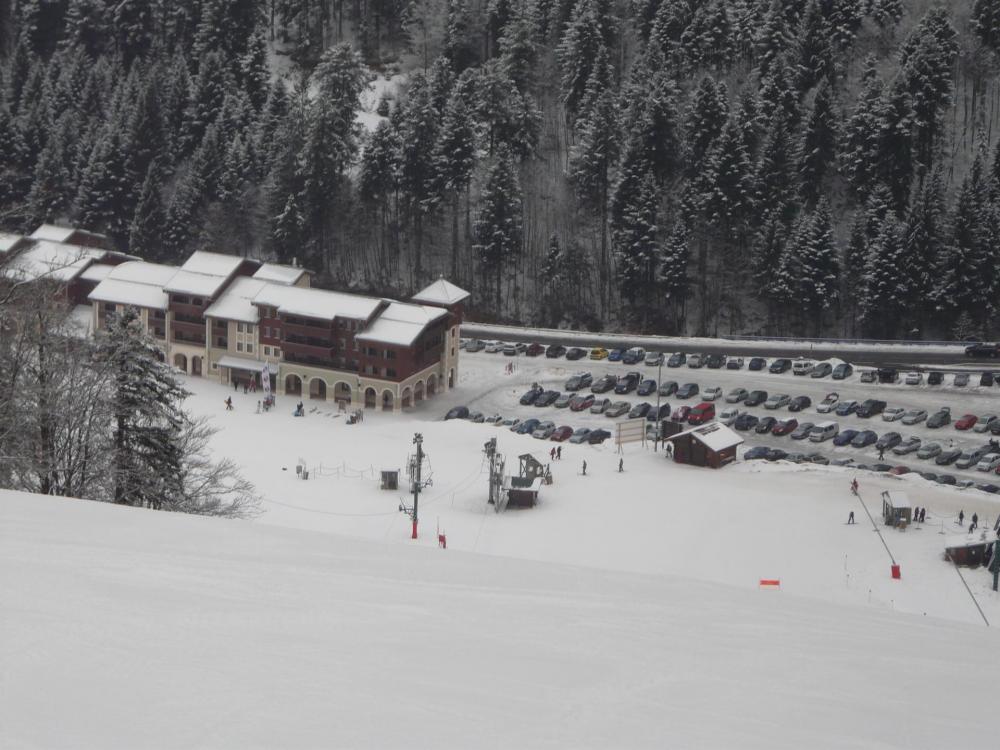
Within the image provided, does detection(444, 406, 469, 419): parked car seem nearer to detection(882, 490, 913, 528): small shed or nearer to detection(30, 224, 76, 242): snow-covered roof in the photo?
detection(882, 490, 913, 528): small shed

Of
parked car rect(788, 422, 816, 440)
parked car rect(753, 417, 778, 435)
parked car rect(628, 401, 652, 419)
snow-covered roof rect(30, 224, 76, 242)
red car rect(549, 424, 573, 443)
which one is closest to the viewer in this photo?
red car rect(549, 424, 573, 443)

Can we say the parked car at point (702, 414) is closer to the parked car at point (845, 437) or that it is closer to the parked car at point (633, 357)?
the parked car at point (845, 437)

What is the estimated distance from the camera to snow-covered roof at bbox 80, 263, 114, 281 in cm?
6825

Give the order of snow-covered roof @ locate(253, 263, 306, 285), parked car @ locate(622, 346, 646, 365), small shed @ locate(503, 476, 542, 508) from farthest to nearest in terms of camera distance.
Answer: snow-covered roof @ locate(253, 263, 306, 285), parked car @ locate(622, 346, 646, 365), small shed @ locate(503, 476, 542, 508)

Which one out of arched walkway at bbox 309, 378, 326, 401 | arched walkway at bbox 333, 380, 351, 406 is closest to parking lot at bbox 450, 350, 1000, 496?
arched walkway at bbox 333, 380, 351, 406

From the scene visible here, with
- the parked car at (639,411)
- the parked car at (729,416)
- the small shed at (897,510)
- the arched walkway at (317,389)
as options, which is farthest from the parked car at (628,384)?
the small shed at (897,510)

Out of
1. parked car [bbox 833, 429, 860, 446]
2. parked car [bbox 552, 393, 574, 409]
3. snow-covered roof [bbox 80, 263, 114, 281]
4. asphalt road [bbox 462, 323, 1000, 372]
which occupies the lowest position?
parked car [bbox 833, 429, 860, 446]

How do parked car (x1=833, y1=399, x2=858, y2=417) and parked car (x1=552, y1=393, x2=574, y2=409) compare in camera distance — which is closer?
parked car (x1=833, y1=399, x2=858, y2=417)

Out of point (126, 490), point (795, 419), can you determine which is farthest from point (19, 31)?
point (126, 490)

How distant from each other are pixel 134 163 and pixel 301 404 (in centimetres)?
3414

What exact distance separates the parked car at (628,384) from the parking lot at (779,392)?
0.74 ft

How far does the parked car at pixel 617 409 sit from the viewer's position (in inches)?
2238

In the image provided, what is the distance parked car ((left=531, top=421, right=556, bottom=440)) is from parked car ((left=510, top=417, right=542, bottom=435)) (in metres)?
0.18

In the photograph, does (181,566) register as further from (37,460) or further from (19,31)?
(19,31)
